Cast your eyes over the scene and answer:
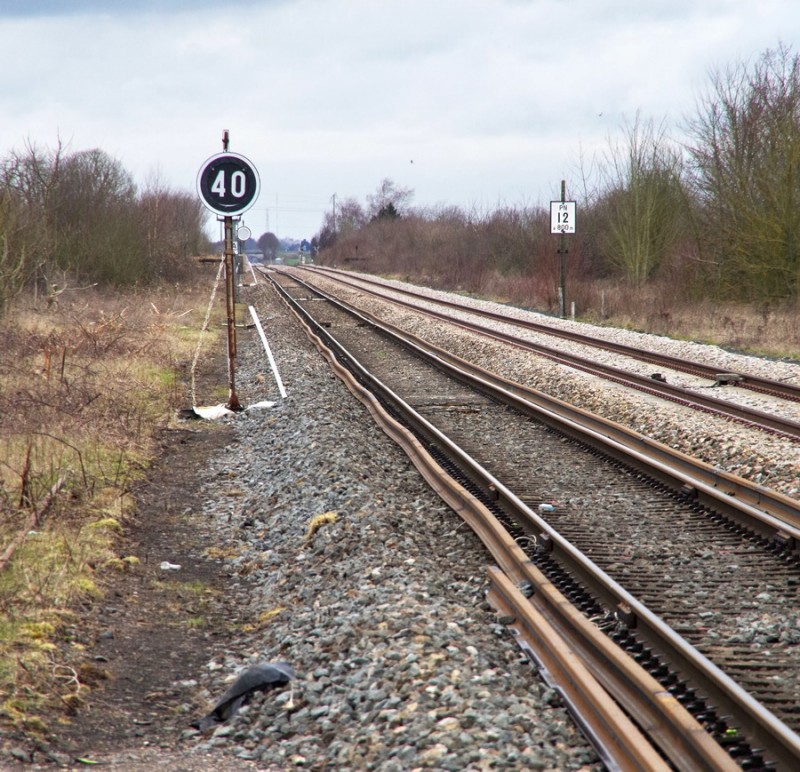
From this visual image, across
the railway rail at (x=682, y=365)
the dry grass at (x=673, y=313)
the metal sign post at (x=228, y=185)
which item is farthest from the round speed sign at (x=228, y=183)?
the dry grass at (x=673, y=313)

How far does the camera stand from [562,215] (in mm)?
29016

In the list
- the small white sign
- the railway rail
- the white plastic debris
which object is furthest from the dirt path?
the small white sign

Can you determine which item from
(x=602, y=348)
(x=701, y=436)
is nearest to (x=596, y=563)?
(x=701, y=436)

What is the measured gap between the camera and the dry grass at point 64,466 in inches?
196

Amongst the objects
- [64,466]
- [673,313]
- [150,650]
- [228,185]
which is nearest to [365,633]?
[150,650]

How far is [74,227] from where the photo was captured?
3019cm

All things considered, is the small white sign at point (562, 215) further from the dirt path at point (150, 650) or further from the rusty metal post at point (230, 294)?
the dirt path at point (150, 650)

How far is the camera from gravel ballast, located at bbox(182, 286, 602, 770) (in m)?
3.95

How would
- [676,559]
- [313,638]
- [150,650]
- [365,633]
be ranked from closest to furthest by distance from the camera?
1. [365,633]
2. [313,638]
3. [150,650]
4. [676,559]

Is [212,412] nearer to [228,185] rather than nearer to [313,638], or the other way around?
[228,185]

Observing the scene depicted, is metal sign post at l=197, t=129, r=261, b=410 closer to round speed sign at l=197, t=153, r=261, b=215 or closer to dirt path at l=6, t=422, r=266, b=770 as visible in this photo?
round speed sign at l=197, t=153, r=261, b=215

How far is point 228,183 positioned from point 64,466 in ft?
15.0

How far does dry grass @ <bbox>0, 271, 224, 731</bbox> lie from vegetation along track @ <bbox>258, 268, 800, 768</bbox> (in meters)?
3.05

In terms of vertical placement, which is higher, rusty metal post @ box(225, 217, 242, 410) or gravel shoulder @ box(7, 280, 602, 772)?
rusty metal post @ box(225, 217, 242, 410)
